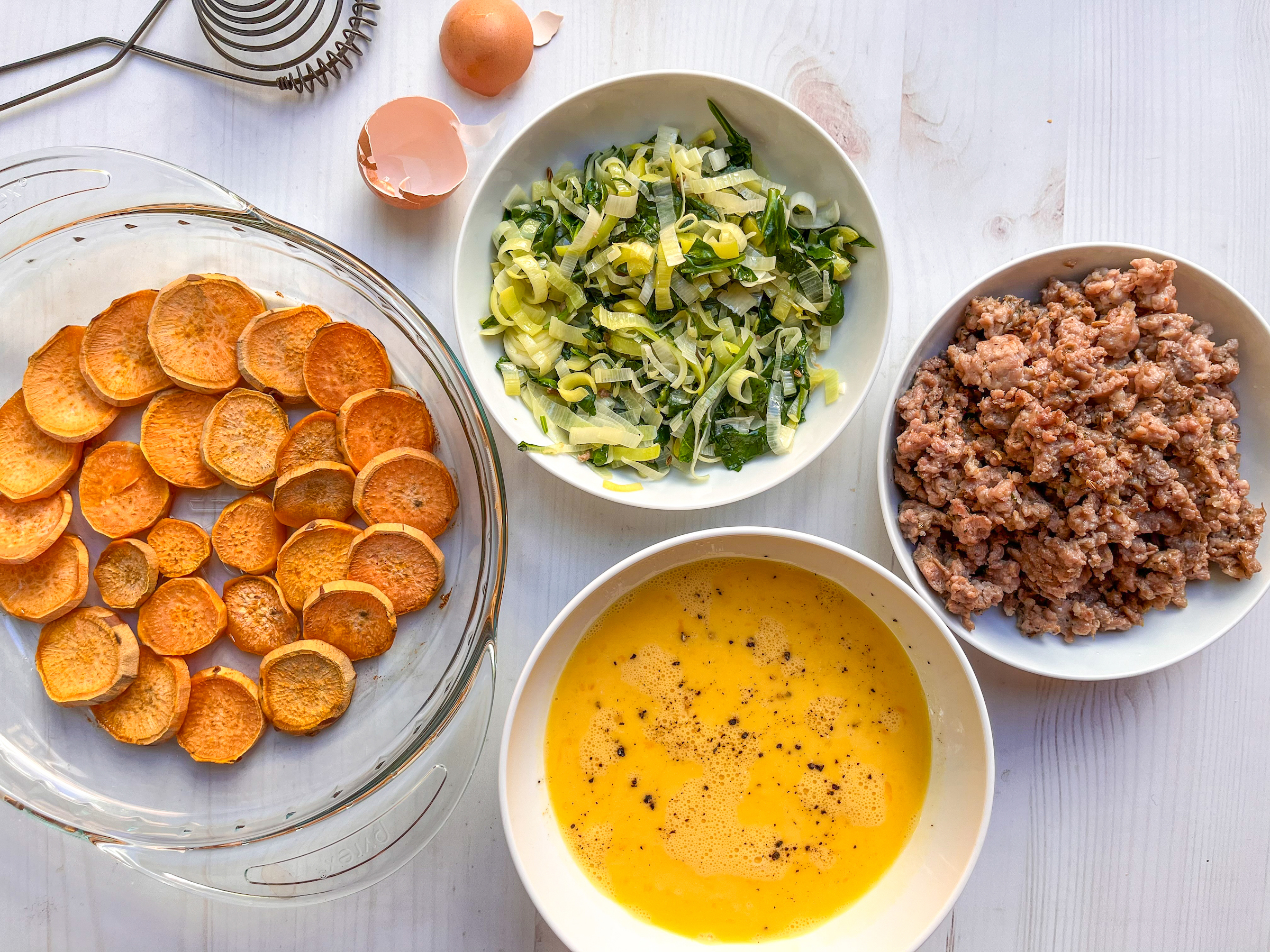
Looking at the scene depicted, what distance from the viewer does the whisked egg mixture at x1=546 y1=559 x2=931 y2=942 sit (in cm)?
162

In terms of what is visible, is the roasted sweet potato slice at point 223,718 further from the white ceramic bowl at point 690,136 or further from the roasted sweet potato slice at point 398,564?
the white ceramic bowl at point 690,136

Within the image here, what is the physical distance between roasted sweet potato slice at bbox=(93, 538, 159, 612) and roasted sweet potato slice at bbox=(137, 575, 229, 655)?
0.03 metres

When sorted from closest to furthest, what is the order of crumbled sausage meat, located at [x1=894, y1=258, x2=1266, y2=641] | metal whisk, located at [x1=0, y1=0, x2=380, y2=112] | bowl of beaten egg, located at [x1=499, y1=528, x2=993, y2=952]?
crumbled sausage meat, located at [x1=894, y1=258, x2=1266, y2=641]
bowl of beaten egg, located at [x1=499, y1=528, x2=993, y2=952]
metal whisk, located at [x1=0, y1=0, x2=380, y2=112]

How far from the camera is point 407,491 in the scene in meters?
1.66

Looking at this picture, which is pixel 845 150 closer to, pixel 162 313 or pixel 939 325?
pixel 939 325

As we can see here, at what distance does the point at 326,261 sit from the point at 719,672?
124 cm

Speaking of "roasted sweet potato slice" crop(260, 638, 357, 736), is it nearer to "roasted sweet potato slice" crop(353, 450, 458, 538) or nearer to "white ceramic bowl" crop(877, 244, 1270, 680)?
"roasted sweet potato slice" crop(353, 450, 458, 538)

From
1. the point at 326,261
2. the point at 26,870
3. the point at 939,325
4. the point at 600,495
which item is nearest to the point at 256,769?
the point at 26,870

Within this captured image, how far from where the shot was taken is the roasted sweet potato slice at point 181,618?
169 cm

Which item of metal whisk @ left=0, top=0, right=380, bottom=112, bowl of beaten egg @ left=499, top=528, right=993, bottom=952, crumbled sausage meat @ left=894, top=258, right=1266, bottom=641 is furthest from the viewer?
metal whisk @ left=0, top=0, right=380, bottom=112

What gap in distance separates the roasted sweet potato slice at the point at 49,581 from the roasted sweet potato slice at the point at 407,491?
630mm

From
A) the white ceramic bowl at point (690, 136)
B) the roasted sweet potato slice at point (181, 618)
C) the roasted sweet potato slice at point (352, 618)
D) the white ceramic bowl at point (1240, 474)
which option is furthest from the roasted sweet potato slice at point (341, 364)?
the white ceramic bowl at point (1240, 474)

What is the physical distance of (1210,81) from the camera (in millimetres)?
1837

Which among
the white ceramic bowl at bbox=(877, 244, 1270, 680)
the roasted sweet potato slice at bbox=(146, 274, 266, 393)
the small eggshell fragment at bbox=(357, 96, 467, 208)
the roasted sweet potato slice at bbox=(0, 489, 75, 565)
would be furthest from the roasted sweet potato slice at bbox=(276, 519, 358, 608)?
the white ceramic bowl at bbox=(877, 244, 1270, 680)
